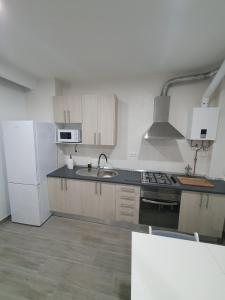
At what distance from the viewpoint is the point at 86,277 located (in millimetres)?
1579

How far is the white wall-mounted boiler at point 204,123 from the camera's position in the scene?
2.10 m

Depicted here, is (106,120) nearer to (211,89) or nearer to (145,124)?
(145,124)

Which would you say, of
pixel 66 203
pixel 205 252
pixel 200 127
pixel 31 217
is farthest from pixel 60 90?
pixel 205 252

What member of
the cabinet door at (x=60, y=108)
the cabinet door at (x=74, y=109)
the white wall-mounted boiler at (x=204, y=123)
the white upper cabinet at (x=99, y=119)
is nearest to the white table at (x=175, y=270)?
the white wall-mounted boiler at (x=204, y=123)

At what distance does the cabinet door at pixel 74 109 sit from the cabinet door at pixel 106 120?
1.22ft

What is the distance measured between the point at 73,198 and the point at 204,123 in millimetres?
2426

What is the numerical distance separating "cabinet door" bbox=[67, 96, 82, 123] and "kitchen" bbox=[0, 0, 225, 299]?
0.02 meters

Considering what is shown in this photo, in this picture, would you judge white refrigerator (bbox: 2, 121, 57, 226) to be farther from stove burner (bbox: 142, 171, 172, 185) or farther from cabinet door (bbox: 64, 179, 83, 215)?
stove burner (bbox: 142, 171, 172, 185)

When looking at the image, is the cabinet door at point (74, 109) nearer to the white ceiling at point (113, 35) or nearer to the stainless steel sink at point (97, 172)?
the white ceiling at point (113, 35)

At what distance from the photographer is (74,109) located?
2.52 meters

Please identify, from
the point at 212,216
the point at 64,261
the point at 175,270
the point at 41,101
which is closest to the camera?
the point at 175,270

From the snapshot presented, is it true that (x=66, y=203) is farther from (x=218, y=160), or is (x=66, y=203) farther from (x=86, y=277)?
(x=218, y=160)

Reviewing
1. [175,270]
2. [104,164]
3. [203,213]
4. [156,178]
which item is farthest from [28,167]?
[203,213]

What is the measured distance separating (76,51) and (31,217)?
8.50 ft
